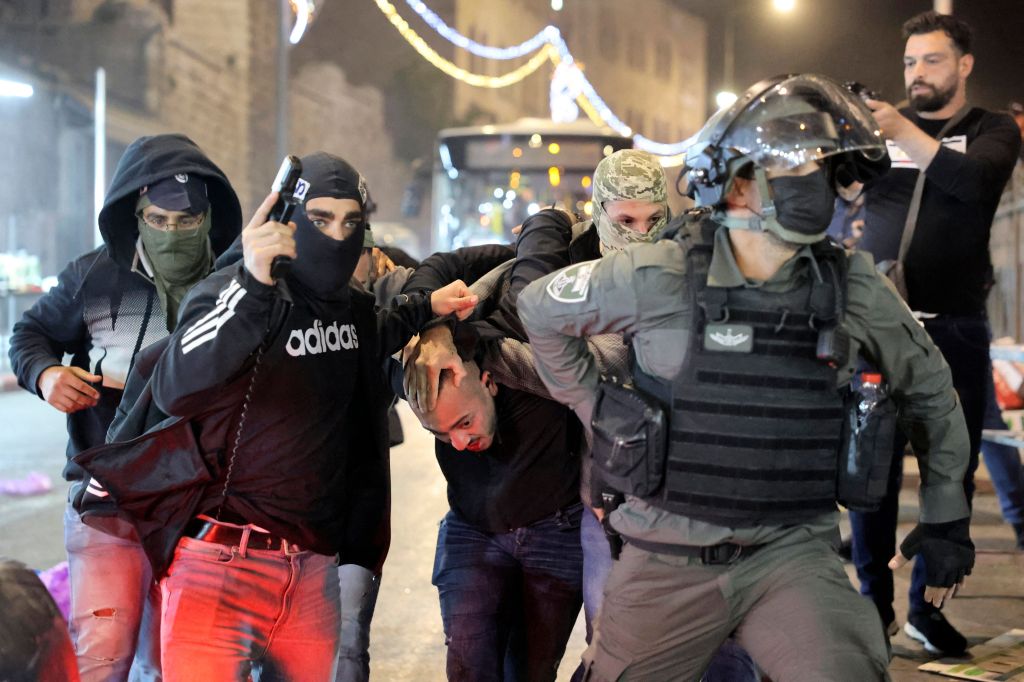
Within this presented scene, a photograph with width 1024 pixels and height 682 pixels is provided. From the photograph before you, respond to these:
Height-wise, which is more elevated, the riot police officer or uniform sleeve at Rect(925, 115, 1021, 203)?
uniform sleeve at Rect(925, 115, 1021, 203)

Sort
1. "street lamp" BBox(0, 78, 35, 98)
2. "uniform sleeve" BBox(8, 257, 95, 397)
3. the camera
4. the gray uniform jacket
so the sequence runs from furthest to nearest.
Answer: "street lamp" BBox(0, 78, 35, 98)
the camera
"uniform sleeve" BBox(8, 257, 95, 397)
the gray uniform jacket

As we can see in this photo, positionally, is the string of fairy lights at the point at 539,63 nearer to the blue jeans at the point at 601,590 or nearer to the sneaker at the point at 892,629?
the sneaker at the point at 892,629

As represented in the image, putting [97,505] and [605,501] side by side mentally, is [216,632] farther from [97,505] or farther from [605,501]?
[605,501]

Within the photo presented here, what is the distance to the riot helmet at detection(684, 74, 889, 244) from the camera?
265 cm

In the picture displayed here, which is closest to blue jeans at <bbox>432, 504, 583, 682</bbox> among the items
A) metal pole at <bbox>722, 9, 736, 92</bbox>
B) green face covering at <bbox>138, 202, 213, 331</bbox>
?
green face covering at <bbox>138, 202, 213, 331</bbox>

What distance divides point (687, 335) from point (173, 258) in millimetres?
1876

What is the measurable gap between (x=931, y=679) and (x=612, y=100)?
182 ft

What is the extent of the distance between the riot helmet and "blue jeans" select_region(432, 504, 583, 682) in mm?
1246

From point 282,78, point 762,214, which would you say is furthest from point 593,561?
point 282,78

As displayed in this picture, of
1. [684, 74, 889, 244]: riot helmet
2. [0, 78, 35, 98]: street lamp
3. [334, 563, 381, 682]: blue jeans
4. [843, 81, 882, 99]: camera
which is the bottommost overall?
[334, 563, 381, 682]: blue jeans

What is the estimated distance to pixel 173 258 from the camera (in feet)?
12.4

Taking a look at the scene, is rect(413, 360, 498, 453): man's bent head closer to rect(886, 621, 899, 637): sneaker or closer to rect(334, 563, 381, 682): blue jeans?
rect(334, 563, 381, 682): blue jeans

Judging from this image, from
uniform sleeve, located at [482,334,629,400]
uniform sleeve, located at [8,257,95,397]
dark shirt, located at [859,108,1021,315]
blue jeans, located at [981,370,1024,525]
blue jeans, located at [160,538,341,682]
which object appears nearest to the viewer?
blue jeans, located at [160,538,341,682]

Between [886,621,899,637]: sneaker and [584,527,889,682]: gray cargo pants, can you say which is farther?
[886,621,899,637]: sneaker
